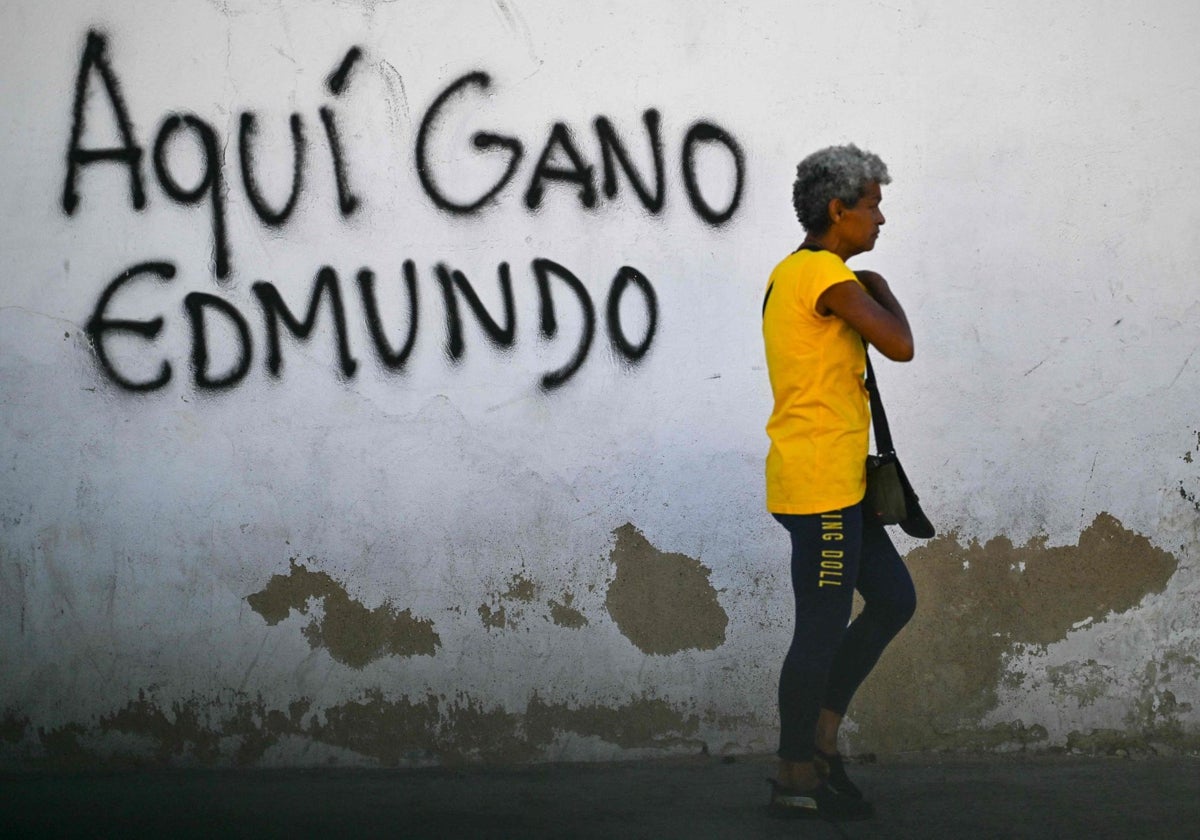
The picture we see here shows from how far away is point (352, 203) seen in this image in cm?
416

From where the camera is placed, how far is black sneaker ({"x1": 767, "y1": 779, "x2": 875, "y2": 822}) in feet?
11.3

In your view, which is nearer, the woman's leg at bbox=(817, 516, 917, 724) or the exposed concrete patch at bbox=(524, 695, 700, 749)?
the woman's leg at bbox=(817, 516, 917, 724)

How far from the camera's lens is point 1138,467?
4141 millimetres

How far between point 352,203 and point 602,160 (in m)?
0.76

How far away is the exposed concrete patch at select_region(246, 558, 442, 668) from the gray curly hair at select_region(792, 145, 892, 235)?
66.7 inches

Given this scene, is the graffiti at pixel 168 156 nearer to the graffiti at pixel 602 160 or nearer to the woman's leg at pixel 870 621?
the graffiti at pixel 602 160

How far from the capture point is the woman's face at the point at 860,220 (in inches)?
133

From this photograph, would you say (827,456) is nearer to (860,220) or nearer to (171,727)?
(860,220)

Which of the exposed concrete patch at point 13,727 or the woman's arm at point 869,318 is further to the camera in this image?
the exposed concrete patch at point 13,727

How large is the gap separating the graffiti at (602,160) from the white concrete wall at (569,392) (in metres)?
0.02

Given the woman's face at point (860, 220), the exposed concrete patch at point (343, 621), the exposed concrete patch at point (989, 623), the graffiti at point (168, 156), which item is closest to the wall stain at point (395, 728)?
the exposed concrete patch at point (343, 621)

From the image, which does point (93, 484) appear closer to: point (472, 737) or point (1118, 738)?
point (472, 737)

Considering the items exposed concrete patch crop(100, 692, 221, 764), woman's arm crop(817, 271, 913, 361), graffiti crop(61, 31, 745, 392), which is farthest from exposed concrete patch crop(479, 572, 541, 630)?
woman's arm crop(817, 271, 913, 361)

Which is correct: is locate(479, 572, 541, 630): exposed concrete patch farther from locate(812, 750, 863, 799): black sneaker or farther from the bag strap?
the bag strap
